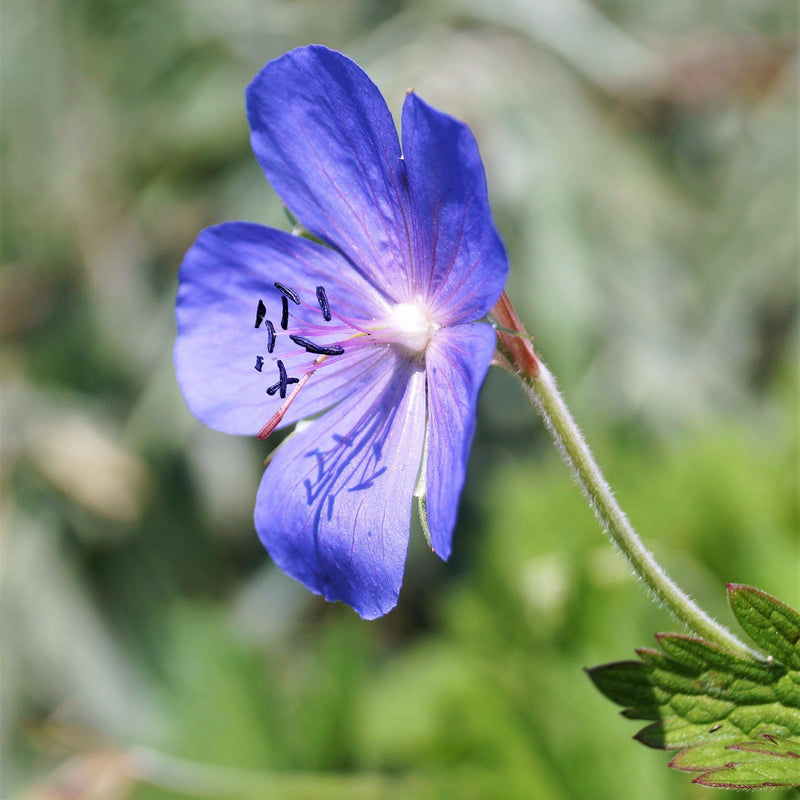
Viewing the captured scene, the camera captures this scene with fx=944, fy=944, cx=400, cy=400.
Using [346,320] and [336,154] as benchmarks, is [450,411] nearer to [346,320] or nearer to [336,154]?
[346,320]

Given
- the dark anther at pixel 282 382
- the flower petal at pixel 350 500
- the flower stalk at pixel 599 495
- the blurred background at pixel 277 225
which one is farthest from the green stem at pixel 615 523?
the blurred background at pixel 277 225

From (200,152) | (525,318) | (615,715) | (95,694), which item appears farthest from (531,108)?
(95,694)

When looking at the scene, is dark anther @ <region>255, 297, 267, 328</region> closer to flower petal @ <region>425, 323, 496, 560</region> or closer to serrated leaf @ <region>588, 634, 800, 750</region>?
flower petal @ <region>425, 323, 496, 560</region>

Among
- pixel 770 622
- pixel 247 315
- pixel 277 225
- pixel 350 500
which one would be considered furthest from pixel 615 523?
pixel 277 225

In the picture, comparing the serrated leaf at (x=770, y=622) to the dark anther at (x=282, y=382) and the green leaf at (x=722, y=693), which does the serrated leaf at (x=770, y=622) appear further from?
the dark anther at (x=282, y=382)

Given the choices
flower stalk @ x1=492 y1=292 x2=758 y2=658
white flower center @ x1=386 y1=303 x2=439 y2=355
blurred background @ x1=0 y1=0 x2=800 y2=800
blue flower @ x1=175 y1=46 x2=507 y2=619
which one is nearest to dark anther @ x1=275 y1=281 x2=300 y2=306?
blue flower @ x1=175 y1=46 x2=507 y2=619
